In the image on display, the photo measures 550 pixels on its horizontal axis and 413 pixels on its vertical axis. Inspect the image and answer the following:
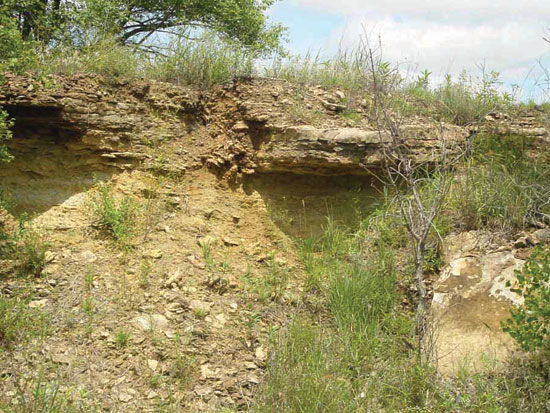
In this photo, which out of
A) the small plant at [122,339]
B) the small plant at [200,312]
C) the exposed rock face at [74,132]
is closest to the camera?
the small plant at [122,339]

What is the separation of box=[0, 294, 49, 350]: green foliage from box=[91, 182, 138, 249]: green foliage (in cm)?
95

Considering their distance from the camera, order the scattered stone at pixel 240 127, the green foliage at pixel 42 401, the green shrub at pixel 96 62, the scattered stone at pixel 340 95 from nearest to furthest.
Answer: the green foliage at pixel 42 401, the green shrub at pixel 96 62, the scattered stone at pixel 240 127, the scattered stone at pixel 340 95

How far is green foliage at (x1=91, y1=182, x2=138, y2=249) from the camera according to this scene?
4.64m

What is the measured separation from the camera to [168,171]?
5219 millimetres

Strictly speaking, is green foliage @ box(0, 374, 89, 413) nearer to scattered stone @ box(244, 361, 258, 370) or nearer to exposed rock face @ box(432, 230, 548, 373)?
scattered stone @ box(244, 361, 258, 370)

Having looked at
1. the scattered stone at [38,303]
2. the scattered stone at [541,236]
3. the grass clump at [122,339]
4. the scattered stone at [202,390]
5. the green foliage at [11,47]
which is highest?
the green foliage at [11,47]

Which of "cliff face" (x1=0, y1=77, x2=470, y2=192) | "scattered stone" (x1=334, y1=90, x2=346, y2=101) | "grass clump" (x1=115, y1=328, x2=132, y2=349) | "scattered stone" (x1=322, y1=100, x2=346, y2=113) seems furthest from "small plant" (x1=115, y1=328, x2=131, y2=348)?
"scattered stone" (x1=334, y1=90, x2=346, y2=101)

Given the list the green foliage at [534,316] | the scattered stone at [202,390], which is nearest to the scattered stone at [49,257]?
the scattered stone at [202,390]

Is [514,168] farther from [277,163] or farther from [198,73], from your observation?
[198,73]

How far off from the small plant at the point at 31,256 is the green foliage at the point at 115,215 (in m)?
0.52

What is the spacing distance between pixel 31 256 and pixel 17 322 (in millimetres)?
723

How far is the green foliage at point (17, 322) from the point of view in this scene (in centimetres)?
363

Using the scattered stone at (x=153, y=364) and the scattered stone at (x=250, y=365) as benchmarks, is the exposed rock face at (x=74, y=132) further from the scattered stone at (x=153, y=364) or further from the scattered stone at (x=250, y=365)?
the scattered stone at (x=250, y=365)

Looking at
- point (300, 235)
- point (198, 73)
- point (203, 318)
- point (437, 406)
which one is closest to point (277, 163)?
point (300, 235)
